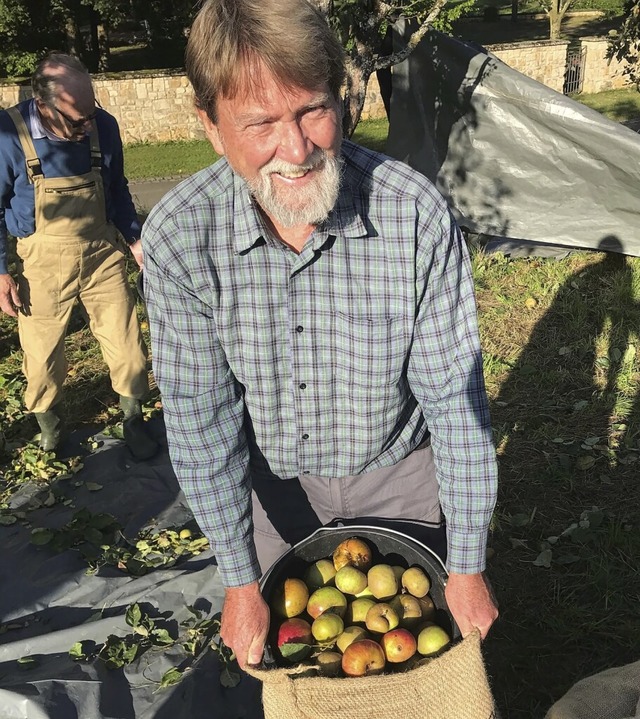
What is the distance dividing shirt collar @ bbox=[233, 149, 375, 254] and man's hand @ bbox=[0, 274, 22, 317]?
8.44 ft

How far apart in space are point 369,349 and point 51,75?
2.71 meters

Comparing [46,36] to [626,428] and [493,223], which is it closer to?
[493,223]

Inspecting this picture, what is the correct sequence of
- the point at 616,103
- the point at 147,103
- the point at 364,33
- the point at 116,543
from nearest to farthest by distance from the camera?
the point at 116,543
the point at 364,33
the point at 147,103
the point at 616,103

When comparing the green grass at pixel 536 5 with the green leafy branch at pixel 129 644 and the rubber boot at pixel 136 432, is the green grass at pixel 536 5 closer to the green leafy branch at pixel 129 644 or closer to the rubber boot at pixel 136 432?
the rubber boot at pixel 136 432

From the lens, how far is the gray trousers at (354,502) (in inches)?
85.2

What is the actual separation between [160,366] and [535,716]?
6.39 ft

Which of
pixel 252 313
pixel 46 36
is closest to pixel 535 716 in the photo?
pixel 252 313

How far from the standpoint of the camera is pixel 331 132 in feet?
5.41

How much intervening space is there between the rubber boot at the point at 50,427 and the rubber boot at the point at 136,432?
37cm

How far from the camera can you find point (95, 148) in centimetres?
397

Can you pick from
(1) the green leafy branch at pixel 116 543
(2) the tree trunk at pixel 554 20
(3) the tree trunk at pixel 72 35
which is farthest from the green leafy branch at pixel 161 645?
(2) the tree trunk at pixel 554 20

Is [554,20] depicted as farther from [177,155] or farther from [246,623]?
[246,623]

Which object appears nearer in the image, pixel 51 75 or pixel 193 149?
pixel 51 75

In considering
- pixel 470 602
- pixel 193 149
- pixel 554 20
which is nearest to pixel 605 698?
pixel 470 602
